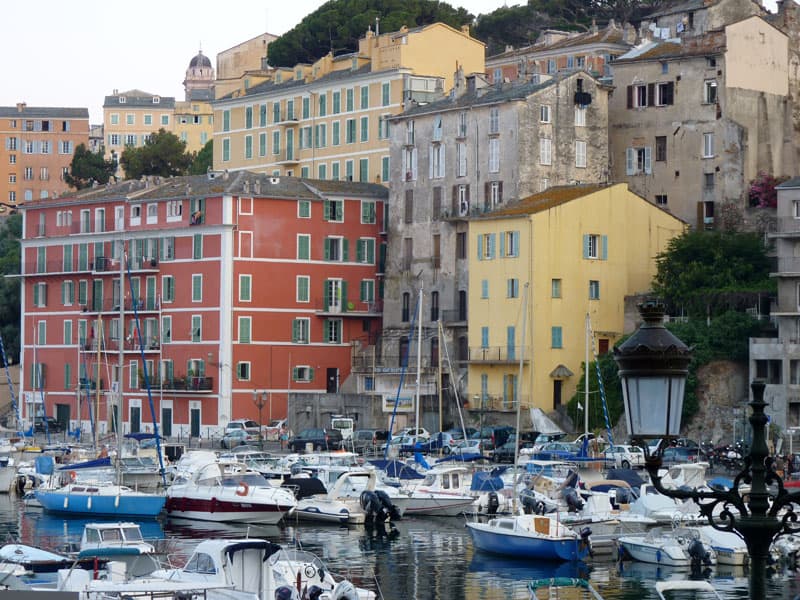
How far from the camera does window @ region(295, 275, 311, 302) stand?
86750mm

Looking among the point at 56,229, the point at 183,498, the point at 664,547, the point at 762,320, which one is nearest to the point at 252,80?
the point at 56,229

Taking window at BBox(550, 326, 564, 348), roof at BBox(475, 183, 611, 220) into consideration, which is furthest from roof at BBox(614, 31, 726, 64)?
window at BBox(550, 326, 564, 348)

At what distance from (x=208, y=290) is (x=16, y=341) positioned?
2399 cm

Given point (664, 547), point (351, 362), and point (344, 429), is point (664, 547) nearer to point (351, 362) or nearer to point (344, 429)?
point (344, 429)

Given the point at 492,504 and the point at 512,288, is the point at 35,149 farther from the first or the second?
the point at 492,504

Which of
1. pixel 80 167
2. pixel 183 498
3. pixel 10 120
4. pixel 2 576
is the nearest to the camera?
pixel 2 576

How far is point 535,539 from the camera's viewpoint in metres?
44.1

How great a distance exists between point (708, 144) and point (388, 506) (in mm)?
33662

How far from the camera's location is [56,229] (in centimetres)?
9569

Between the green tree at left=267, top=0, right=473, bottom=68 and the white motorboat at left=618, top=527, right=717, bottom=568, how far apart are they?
62552 millimetres

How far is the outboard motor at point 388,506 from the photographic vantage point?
53188mm

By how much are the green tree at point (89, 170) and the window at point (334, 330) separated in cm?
4389

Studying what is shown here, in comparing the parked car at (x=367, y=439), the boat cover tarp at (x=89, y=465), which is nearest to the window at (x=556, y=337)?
the parked car at (x=367, y=439)

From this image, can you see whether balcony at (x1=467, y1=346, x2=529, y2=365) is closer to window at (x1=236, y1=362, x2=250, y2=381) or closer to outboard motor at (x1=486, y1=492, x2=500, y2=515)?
window at (x1=236, y1=362, x2=250, y2=381)
